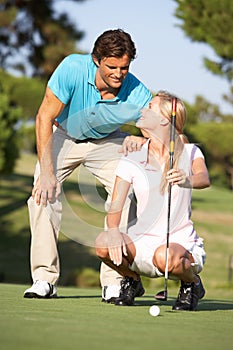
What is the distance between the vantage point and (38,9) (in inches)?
1314

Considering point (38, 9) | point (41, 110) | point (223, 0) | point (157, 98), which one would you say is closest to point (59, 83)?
point (41, 110)

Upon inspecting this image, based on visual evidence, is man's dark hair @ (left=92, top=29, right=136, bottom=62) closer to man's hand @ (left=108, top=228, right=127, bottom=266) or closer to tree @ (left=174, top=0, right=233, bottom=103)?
man's hand @ (left=108, top=228, right=127, bottom=266)

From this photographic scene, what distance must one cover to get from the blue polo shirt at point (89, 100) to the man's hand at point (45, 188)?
1.55 ft

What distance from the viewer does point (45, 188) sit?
268 inches

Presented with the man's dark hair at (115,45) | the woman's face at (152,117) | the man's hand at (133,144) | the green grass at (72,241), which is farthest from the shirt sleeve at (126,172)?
the green grass at (72,241)

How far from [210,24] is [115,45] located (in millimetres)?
13513

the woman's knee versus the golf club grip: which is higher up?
the golf club grip

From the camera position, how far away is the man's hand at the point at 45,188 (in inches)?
267

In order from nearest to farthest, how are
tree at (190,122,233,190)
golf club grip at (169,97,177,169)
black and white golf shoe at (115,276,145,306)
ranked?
1. golf club grip at (169,97,177,169)
2. black and white golf shoe at (115,276,145,306)
3. tree at (190,122,233,190)

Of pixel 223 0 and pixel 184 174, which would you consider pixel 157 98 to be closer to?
pixel 184 174

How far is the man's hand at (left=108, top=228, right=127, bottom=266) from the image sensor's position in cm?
593

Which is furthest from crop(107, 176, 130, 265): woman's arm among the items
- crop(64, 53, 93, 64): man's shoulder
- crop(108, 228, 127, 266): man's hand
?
crop(64, 53, 93, 64): man's shoulder

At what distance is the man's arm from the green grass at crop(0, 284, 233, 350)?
0.93 metres

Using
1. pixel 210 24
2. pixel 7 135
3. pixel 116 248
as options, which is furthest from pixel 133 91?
pixel 7 135
